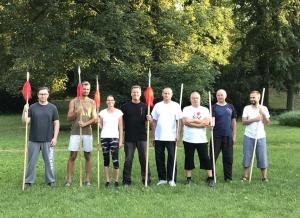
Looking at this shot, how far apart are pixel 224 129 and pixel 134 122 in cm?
191

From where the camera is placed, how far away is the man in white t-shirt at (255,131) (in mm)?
10148

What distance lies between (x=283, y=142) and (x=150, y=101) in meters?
10.4

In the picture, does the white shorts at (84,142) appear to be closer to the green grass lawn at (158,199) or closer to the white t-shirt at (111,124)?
the white t-shirt at (111,124)

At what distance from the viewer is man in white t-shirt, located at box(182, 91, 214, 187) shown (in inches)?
377

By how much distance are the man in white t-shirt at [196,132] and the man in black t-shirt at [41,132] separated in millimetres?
2630

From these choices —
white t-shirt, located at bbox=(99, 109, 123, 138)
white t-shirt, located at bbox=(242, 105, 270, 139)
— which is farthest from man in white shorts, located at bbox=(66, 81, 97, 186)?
white t-shirt, located at bbox=(242, 105, 270, 139)

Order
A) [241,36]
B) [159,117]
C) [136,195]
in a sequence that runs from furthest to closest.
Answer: [241,36] → [159,117] → [136,195]

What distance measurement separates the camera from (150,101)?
996cm

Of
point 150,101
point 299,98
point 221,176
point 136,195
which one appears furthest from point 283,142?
point 299,98

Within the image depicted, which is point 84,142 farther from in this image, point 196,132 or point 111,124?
point 196,132

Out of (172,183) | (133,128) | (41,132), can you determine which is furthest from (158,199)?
(41,132)

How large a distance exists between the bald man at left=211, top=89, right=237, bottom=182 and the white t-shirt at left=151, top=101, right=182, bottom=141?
0.89m

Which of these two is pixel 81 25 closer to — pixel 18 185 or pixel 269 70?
pixel 18 185

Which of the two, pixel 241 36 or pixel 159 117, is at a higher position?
pixel 241 36
